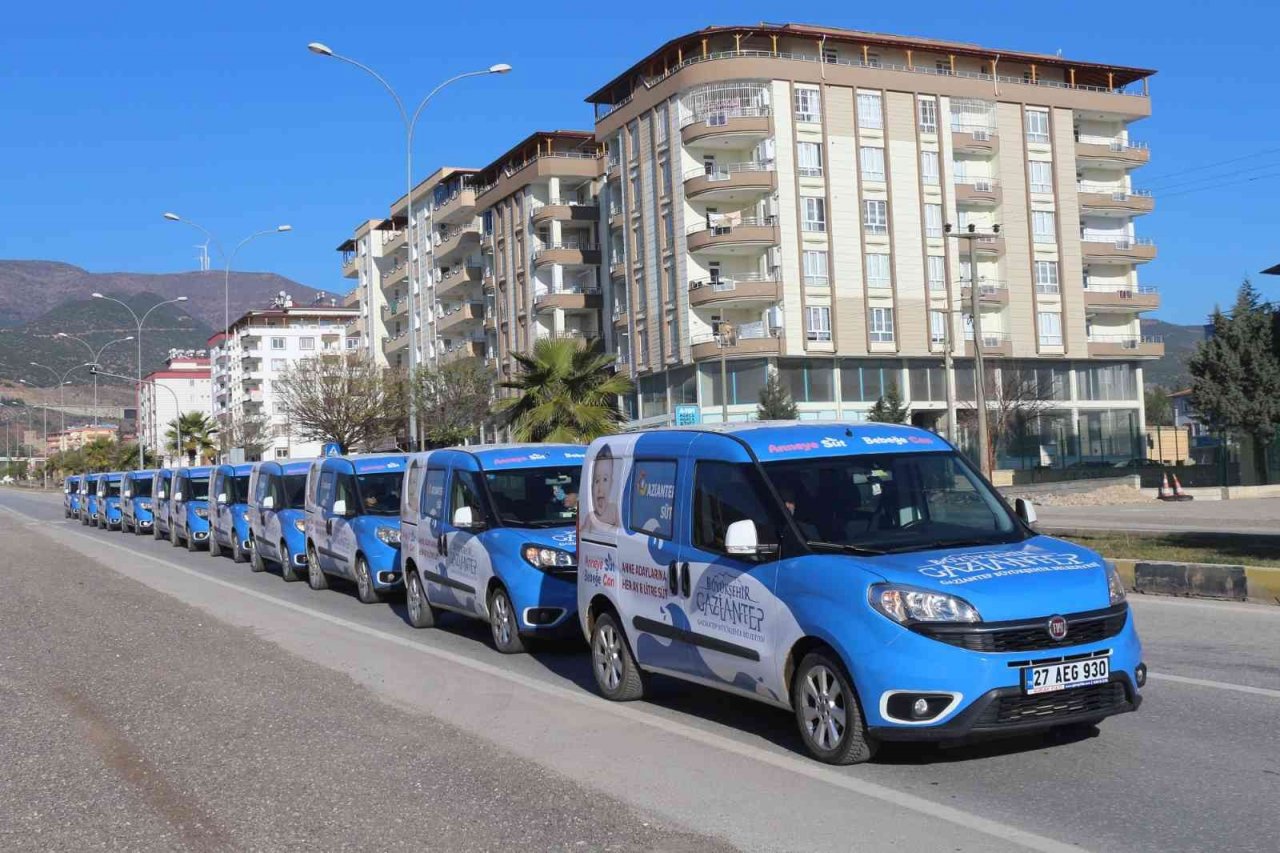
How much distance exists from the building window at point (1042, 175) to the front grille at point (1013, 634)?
64170 millimetres

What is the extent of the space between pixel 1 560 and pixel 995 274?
51.2 meters

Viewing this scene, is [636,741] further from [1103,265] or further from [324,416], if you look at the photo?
[1103,265]

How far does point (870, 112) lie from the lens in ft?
204

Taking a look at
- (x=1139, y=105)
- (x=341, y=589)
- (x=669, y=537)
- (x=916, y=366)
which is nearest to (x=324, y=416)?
(x=916, y=366)

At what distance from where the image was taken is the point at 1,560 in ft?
88.4

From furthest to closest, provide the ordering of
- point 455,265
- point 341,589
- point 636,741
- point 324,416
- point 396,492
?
point 455,265, point 324,416, point 341,589, point 396,492, point 636,741

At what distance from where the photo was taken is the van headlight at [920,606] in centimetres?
646

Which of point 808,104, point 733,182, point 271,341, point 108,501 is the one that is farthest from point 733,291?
point 271,341

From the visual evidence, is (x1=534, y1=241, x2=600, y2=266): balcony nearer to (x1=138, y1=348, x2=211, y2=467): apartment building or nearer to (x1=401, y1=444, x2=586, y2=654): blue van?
(x1=401, y1=444, x2=586, y2=654): blue van

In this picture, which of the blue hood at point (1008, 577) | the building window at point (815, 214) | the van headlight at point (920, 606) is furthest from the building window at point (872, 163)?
the van headlight at point (920, 606)

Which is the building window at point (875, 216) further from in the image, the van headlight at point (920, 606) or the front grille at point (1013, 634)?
the van headlight at point (920, 606)

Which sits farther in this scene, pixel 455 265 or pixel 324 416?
pixel 455 265

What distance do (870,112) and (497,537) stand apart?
54.1m

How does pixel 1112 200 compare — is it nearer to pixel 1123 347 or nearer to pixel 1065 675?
pixel 1123 347
